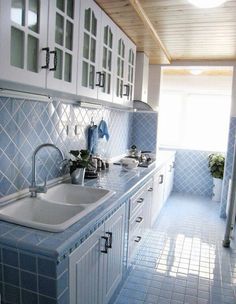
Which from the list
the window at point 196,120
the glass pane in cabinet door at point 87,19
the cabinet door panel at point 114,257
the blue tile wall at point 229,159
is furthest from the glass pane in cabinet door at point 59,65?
the window at point 196,120

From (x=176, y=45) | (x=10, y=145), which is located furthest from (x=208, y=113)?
(x=10, y=145)

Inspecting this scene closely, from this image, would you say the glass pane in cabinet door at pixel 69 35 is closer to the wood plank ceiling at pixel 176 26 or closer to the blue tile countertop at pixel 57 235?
the wood plank ceiling at pixel 176 26

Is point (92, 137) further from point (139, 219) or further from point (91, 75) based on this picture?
point (139, 219)

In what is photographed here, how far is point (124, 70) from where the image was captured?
277 cm

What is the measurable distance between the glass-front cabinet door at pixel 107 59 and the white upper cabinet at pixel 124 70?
0.13 meters

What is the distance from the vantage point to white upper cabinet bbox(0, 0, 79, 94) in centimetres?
117

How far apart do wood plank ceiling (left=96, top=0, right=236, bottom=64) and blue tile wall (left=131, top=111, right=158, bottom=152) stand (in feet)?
2.98

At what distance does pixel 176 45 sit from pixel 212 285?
8.42ft

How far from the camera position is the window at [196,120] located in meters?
5.13

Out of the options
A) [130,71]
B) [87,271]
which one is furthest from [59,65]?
[130,71]

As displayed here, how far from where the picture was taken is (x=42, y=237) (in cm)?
115

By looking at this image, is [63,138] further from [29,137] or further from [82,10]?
[82,10]

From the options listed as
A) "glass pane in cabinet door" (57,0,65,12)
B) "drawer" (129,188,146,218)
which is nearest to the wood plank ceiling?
"glass pane in cabinet door" (57,0,65,12)

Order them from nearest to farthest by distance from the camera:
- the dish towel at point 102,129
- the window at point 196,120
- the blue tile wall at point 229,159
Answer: the dish towel at point 102,129 < the blue tile wall at point 229,159 < the window at point 196,120
